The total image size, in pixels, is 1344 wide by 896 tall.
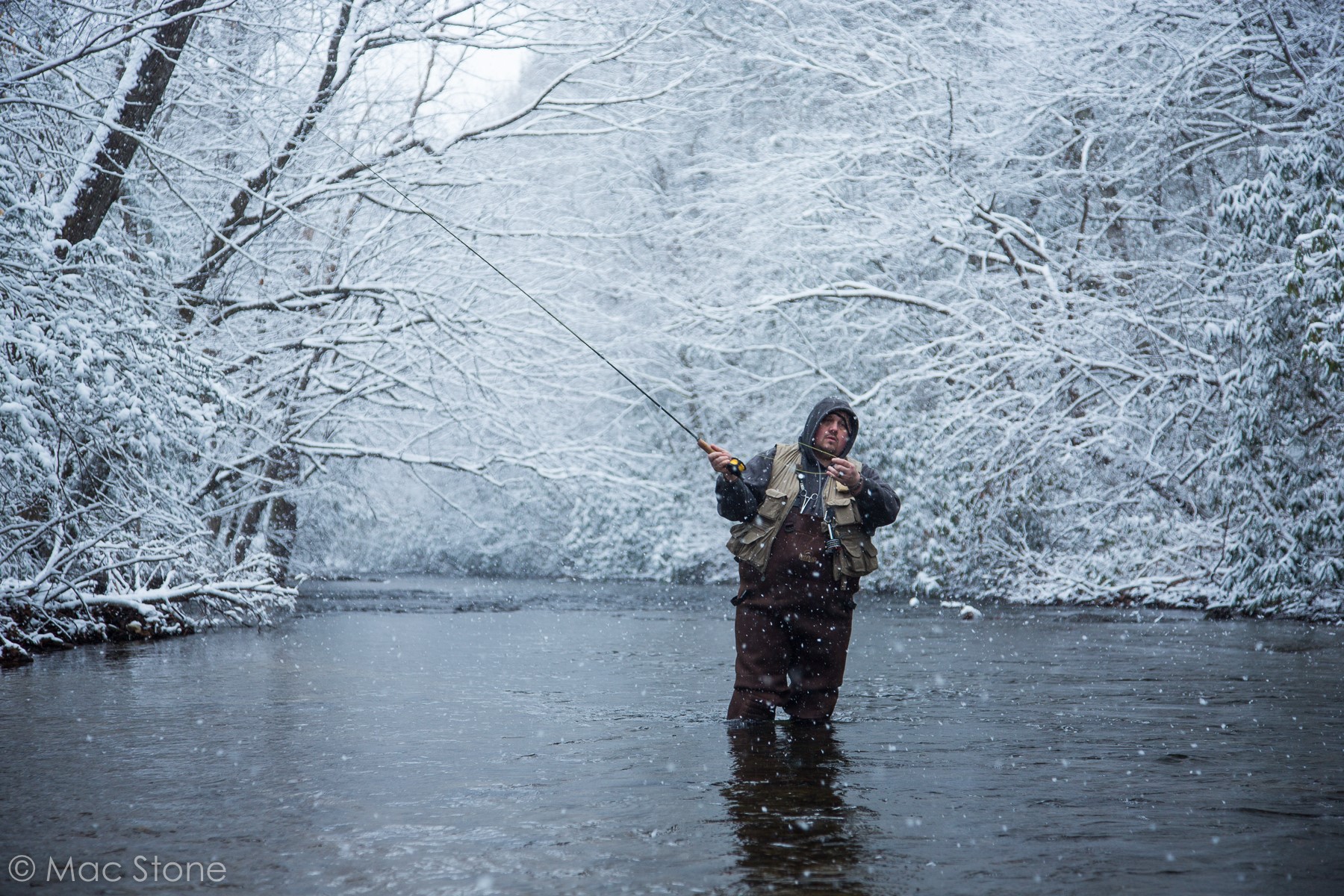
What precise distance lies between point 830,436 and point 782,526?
0.47m

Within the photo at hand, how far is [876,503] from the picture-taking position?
620 cm

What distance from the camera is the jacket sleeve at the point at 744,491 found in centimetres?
621

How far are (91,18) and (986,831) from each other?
1001cm

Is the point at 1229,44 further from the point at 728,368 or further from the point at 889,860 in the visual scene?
the point at 889,860

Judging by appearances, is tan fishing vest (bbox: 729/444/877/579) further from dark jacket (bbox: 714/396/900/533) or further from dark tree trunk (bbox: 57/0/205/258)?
dark tree trunk (bbox: 57/0/205/258)

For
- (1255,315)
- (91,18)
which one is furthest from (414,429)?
(1255,315)

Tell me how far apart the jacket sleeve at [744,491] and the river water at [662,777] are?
3.28 feet

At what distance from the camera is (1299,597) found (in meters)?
13.4
